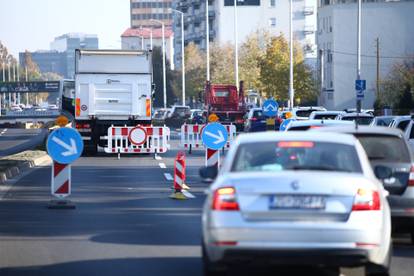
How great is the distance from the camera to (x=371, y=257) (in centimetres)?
1039

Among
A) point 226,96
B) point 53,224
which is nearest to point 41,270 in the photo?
point 53,224

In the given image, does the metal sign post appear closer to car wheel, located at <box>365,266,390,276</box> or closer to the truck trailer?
car wheel, located at <box>365,266,390,276</box>

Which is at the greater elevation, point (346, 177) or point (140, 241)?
point (346, 177)

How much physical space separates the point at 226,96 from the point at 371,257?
173 feet

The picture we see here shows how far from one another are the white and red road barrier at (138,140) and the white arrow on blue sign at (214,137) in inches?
457

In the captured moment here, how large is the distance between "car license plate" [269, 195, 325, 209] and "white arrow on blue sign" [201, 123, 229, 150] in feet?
54.4

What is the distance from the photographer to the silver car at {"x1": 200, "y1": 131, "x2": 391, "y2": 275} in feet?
33.3

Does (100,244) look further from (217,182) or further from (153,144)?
(153,144)

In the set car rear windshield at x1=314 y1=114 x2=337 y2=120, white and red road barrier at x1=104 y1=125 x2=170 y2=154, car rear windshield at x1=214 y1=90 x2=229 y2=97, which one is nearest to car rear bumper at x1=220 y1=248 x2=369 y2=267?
car rear windshield at x1=314 y1=114 x2=337 y2=120

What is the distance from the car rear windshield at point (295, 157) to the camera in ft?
35.9

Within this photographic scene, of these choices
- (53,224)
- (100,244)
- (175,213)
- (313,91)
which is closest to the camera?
(100,244)

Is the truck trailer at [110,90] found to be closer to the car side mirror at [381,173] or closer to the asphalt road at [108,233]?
the asphalt road at [108,233]

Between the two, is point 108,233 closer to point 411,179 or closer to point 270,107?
point 411,179

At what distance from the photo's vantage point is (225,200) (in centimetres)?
1031
